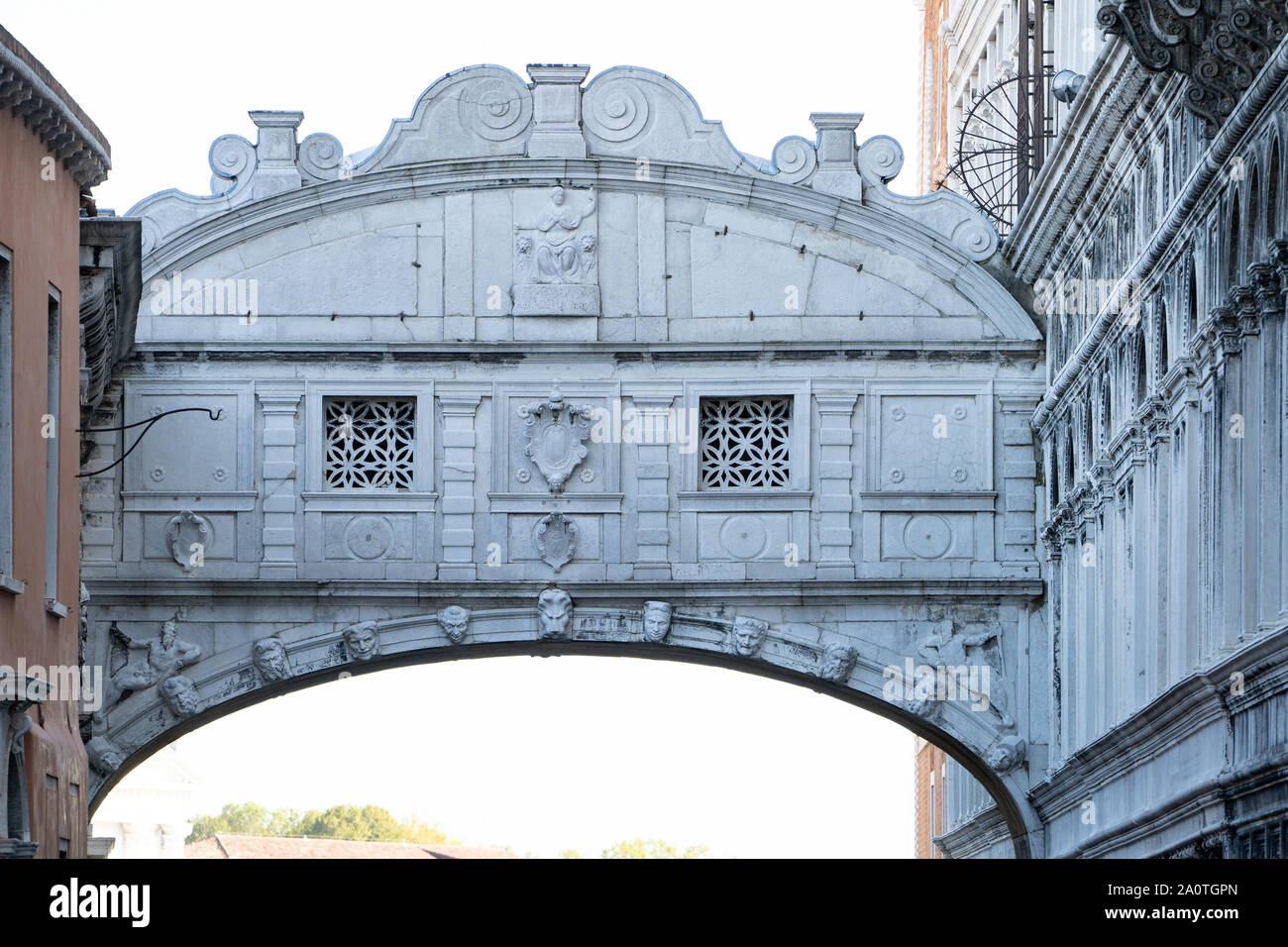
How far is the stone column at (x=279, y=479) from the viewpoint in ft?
70.1

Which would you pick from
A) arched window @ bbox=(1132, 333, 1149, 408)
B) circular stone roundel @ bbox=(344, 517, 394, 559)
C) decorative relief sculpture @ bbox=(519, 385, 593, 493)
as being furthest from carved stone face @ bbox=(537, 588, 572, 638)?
arched window @ bbox=(1132, 333, 1149, 408)

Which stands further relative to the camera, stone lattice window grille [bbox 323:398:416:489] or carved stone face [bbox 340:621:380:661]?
stone lattice window grille [bbox 323:398:416:489]

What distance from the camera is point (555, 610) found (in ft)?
69.8

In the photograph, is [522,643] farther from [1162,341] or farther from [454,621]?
[1162,341]

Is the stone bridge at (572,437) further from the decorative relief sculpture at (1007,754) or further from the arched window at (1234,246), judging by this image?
the arched window at (1234,246)

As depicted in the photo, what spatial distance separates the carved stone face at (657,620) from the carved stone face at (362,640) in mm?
2282

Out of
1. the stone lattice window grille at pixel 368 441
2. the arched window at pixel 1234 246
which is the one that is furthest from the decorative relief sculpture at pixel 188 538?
the arched window at pixel 1234 246

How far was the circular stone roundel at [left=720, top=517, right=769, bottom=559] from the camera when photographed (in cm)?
2134

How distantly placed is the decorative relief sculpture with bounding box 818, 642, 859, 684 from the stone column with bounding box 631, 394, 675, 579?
4.91 feet

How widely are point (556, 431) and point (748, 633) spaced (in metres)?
2.36

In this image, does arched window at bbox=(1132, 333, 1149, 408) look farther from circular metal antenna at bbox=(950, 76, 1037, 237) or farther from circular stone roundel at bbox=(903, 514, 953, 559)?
circular metal antenna at bbox=(950, 76, 1037, 237)

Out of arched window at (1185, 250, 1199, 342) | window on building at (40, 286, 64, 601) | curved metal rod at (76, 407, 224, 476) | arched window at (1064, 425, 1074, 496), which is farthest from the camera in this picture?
curved metal rod at (76, 407, 224, 476)
